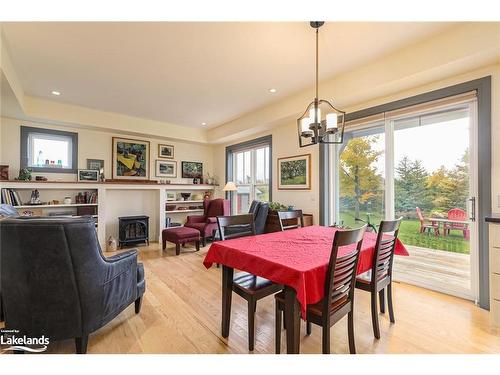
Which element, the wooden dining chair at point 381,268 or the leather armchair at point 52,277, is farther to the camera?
the wooden dining chair at point 381,268

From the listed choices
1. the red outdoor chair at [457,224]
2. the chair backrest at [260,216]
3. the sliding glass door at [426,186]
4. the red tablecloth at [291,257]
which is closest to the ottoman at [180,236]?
the chair backrest at [260,216]

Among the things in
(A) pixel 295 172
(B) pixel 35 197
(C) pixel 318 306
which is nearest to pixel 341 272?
(C) pixel 318 306

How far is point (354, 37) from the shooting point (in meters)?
2.33

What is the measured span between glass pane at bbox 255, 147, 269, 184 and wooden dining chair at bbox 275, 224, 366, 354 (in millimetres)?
3678

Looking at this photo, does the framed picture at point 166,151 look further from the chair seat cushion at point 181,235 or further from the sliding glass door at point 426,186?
the sliding glass door at point 426,186

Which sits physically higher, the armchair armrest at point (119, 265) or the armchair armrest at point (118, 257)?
the armchair armrest at point (118, 257)

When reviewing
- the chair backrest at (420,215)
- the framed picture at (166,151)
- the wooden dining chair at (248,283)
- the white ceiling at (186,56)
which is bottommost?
the wooden dining chair at (248,283)

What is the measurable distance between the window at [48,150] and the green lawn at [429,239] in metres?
5.28

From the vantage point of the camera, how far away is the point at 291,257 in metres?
1.57

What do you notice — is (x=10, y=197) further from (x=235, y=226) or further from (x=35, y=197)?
(x=235, y=226)

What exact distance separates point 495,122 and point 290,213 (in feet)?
7.15

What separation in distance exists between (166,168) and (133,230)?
1.60 meters

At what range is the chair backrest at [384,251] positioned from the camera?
1.79 m
